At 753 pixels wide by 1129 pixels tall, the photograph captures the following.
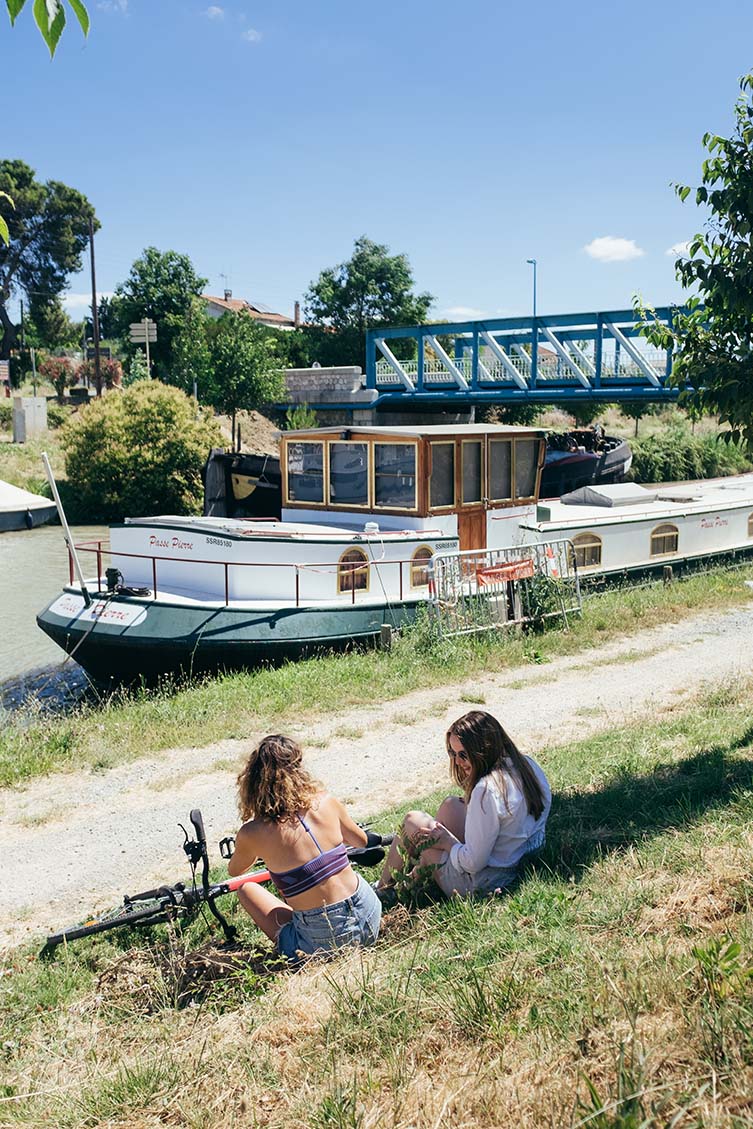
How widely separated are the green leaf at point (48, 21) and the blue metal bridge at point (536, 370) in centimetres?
2517

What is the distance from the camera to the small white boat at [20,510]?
2953 cm

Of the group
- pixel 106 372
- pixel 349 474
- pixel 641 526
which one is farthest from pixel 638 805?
pixel 106 372

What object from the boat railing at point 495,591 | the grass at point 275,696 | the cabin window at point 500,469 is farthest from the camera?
the cabin window at point 500,469

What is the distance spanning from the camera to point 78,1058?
12.3 feet

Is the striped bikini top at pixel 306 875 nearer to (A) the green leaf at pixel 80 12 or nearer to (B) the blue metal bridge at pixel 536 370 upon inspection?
(A) the green leaf at pixel 80 12

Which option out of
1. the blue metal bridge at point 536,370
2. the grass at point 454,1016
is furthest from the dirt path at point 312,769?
the blue metal bridge at point 536,370

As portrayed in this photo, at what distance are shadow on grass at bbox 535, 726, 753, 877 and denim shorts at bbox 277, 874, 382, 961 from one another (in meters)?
1.00

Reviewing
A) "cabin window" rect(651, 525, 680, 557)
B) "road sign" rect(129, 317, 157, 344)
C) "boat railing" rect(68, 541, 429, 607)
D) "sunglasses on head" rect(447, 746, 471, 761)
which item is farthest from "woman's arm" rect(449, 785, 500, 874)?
"road sign" rect(129, 317, 157, 344)

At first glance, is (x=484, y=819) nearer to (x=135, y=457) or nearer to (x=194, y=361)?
(x=135, y=457)

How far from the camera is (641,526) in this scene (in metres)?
18.2

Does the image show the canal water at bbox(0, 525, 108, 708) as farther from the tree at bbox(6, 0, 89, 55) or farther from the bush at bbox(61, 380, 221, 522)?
the tree at bbox(6, 0, 89, 55)

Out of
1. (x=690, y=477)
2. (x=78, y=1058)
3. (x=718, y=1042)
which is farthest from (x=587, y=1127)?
(x=690, y=477)

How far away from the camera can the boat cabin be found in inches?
564

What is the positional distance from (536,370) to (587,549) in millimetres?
17423
